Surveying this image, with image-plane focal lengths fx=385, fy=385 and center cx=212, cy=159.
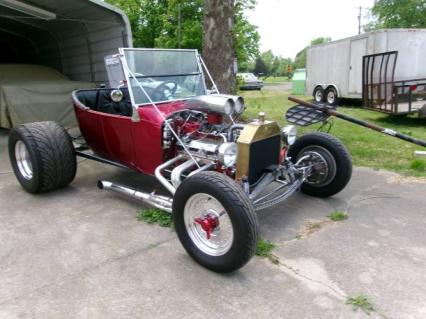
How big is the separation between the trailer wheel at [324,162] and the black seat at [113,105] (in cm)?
230

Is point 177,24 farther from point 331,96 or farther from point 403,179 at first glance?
point 403,179

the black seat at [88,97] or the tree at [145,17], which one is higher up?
the tree at [145,17]

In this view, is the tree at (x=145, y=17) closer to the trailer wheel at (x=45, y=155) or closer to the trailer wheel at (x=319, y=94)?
the trailer wheel at (x=319, y=94)

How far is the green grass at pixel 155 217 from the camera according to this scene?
394cm

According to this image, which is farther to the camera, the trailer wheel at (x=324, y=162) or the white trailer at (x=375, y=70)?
the white trailer at (x=375, y=70)

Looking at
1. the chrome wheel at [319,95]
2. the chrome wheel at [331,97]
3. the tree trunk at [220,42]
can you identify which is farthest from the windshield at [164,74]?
the chrome wheel at [319,95]

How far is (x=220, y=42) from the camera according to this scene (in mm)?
7578

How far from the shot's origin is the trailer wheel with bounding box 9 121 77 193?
14.7ft

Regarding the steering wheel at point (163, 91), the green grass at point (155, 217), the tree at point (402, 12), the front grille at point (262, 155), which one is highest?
the tree at point (402, 12)

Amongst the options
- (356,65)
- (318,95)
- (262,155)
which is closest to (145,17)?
(318,95)

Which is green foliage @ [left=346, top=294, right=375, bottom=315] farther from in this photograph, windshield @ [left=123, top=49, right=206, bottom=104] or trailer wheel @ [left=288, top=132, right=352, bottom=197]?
windshield @ [left=123, top=49, right=206, bottom=104]

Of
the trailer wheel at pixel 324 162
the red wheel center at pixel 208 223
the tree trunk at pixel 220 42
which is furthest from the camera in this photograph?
the tree trunk at pixel 220 42

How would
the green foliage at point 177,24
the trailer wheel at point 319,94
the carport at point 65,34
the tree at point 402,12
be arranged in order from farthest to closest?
the tree at point 402,12 < the trailer wheel at point 319,94 < the green foliage at point 177,24 < the carport at point 65,34

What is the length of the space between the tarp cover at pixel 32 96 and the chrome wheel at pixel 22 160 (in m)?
4.05
